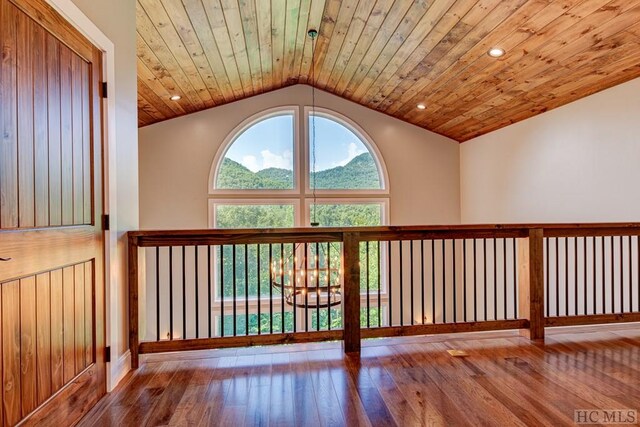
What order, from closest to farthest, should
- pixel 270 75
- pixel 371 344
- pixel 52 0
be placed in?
pixel 52 0
pixel 371 344
pixel 270 75

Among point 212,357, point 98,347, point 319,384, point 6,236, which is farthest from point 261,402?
point 6,236

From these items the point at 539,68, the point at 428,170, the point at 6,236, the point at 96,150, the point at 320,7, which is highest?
the point at 320,7

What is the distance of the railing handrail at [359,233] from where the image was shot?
2447 millimetres

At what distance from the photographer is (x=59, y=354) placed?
1751 mm

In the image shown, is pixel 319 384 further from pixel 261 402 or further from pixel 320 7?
pixel 320 7

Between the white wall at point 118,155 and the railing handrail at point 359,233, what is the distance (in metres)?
0.19

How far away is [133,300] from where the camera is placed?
7.84 feet

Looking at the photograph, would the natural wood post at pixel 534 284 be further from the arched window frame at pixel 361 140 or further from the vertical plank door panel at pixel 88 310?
the arched window frame at pixel 361 140

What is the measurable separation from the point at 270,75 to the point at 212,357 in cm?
413

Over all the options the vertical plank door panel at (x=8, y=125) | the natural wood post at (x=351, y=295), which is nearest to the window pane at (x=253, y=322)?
the natural wood post at (x=351, y=295)

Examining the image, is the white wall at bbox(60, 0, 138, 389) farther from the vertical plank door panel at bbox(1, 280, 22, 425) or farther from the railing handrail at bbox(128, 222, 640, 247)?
the vertical plank door panel at bbox(1, 280, 22, 425)

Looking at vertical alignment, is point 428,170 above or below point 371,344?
above

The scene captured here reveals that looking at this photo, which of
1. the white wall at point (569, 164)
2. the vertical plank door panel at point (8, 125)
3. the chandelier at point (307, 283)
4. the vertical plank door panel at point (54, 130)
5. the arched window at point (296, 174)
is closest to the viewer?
the vertical plank door panel at point (8, 125)

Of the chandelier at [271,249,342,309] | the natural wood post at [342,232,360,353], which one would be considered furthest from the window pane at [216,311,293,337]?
the natural wood post at [342,232,360,353]
